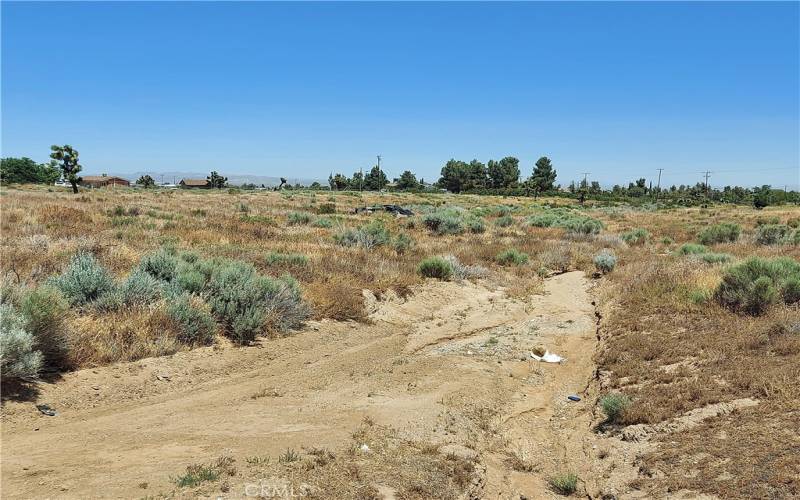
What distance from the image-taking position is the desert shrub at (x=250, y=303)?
8.82 metres

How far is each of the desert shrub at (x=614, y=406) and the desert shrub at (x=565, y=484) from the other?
1550 millimetres

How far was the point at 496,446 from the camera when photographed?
6133 mm

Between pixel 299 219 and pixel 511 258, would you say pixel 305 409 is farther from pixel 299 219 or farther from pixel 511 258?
pixel 299 219

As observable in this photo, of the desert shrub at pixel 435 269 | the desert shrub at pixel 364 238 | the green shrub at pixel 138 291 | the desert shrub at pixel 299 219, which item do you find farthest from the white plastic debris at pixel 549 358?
the desert shrub at pixel 299 219

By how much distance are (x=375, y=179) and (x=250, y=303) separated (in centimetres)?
12410

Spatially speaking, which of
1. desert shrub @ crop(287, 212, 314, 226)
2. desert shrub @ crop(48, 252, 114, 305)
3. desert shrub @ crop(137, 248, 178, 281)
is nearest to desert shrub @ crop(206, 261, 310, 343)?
desert shrub @ crop(137, 248, 178, 281)

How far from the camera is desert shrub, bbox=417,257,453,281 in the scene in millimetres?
14992

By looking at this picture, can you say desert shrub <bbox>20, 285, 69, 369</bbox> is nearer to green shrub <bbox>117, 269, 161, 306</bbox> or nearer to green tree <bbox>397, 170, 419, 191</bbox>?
green shrub <bbox>117, 269, 161, 306</bbox>

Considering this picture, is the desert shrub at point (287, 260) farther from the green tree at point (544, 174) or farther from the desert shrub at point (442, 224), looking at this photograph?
the green tree at point (544, 174)

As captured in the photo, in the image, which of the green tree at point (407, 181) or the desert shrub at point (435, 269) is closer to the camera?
the desert shrub at point (435, 269)

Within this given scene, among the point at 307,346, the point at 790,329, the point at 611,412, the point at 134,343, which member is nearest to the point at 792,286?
the point at 790,329

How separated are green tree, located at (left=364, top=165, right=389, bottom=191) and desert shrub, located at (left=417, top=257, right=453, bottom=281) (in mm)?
114759

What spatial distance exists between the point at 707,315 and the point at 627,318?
5.18 feet

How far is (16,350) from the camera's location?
220 inches
